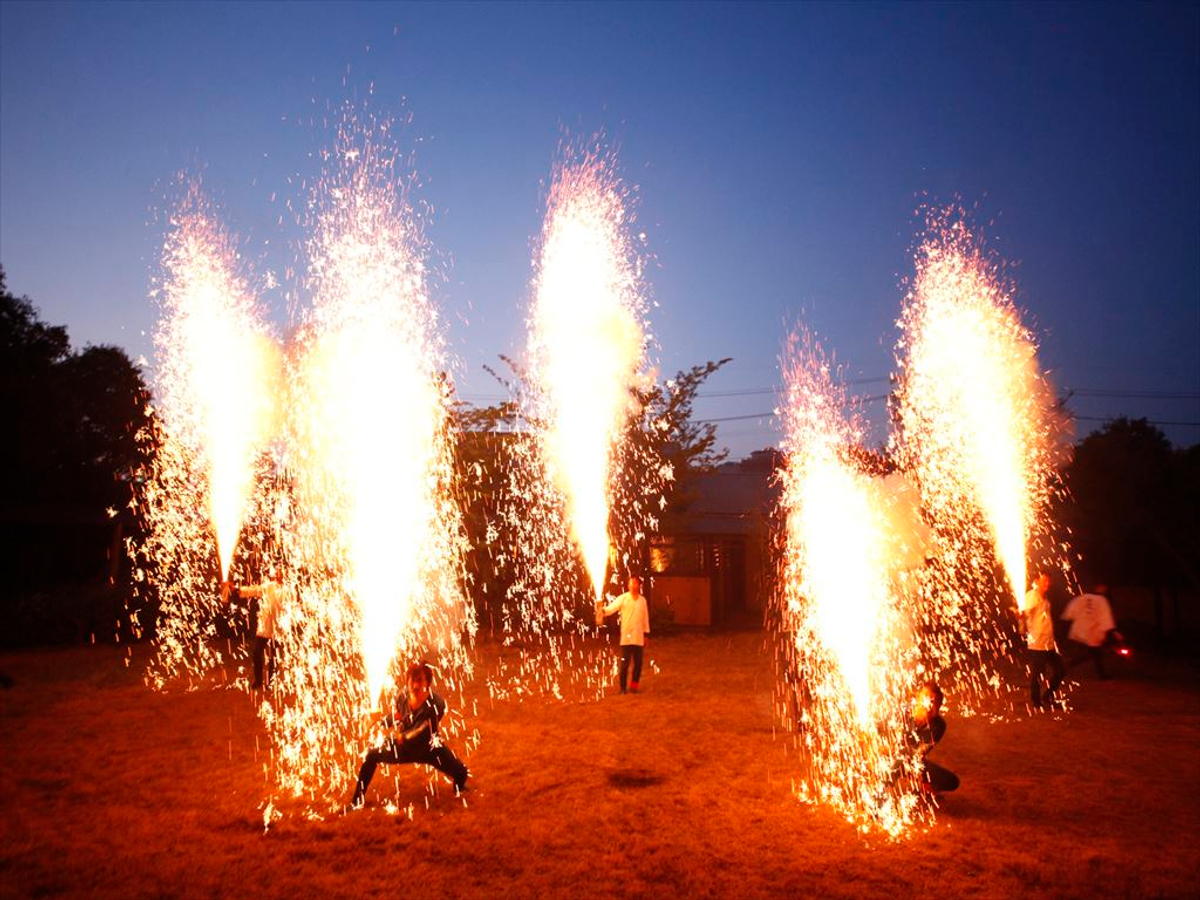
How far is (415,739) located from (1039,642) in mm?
8558

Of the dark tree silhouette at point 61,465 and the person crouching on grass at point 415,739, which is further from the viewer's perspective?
the dark tree silhouette at point 61,465

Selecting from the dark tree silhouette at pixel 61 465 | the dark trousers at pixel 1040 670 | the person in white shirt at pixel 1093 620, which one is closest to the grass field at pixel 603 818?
A: the dark trousers at pixel 1040 670

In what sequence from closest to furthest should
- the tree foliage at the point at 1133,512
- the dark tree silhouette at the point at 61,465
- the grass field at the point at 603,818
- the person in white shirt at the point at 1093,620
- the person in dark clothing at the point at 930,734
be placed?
the grass field at the point at 603,818, the person in dark clothing at the point at 930,734, the person in white shirt at the point at 1093,620, the tree foliage at the point at 1133,512, the dark tree silhouette at the point at 61,465

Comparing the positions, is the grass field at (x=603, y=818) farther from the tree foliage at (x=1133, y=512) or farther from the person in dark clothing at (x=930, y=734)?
the tree foliage at (x=1133, y=512)

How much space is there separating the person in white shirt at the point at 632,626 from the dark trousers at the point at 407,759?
5137 millimetres

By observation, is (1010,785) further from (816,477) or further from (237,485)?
(237,485)

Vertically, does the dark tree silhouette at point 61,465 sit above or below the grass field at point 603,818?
above

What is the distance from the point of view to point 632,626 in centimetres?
1270

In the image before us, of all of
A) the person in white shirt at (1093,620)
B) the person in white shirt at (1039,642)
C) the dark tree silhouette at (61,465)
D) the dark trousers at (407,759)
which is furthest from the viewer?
the dark tree silhouette at (61,465)

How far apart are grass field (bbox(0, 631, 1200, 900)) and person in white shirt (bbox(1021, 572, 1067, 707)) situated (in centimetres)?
51

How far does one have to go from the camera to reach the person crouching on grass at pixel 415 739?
764cm

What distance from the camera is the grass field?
5930 mm

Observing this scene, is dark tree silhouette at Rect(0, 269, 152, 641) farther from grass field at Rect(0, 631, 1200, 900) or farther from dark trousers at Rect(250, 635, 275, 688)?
grass field at Rect(0, 631, 1200, 900)

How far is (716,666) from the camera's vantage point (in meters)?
15.8
